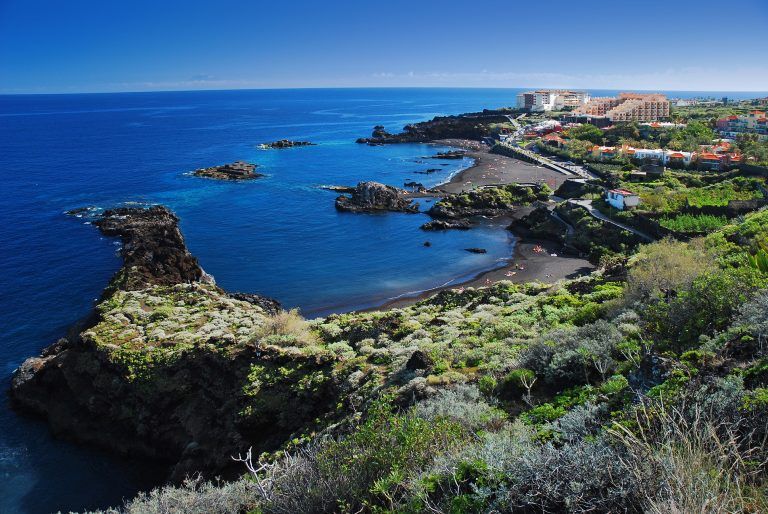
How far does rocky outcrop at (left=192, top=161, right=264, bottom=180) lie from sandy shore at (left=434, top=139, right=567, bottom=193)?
3528 centimetres

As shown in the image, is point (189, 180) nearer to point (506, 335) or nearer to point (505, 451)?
point (506, 335)

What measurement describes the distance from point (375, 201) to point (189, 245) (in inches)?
1048

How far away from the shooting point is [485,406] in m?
12.6

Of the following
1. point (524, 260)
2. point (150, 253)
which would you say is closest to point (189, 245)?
point (150, 253)

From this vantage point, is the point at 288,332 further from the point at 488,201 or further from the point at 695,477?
the point at 488,201

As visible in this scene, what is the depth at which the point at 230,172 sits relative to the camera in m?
89.6

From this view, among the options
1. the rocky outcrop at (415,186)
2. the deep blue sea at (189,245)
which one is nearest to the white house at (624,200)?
the deep blue sea at (189,245)

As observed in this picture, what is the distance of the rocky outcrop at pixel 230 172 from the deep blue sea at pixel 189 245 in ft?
9.87

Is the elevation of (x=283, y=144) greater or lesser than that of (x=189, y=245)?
greater

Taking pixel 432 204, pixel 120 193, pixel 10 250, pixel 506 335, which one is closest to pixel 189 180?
pixel 120 193

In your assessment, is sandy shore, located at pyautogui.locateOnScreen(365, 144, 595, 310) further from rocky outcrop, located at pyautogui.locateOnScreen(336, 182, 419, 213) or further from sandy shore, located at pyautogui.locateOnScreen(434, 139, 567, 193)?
rocky outcrop, located at pyautogui.locateOnScreen(336, 182, 419, 213)

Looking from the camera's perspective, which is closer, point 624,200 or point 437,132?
point 624,200

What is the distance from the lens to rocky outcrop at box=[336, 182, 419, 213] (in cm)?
6856

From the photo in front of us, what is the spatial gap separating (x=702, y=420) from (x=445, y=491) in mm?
4225
